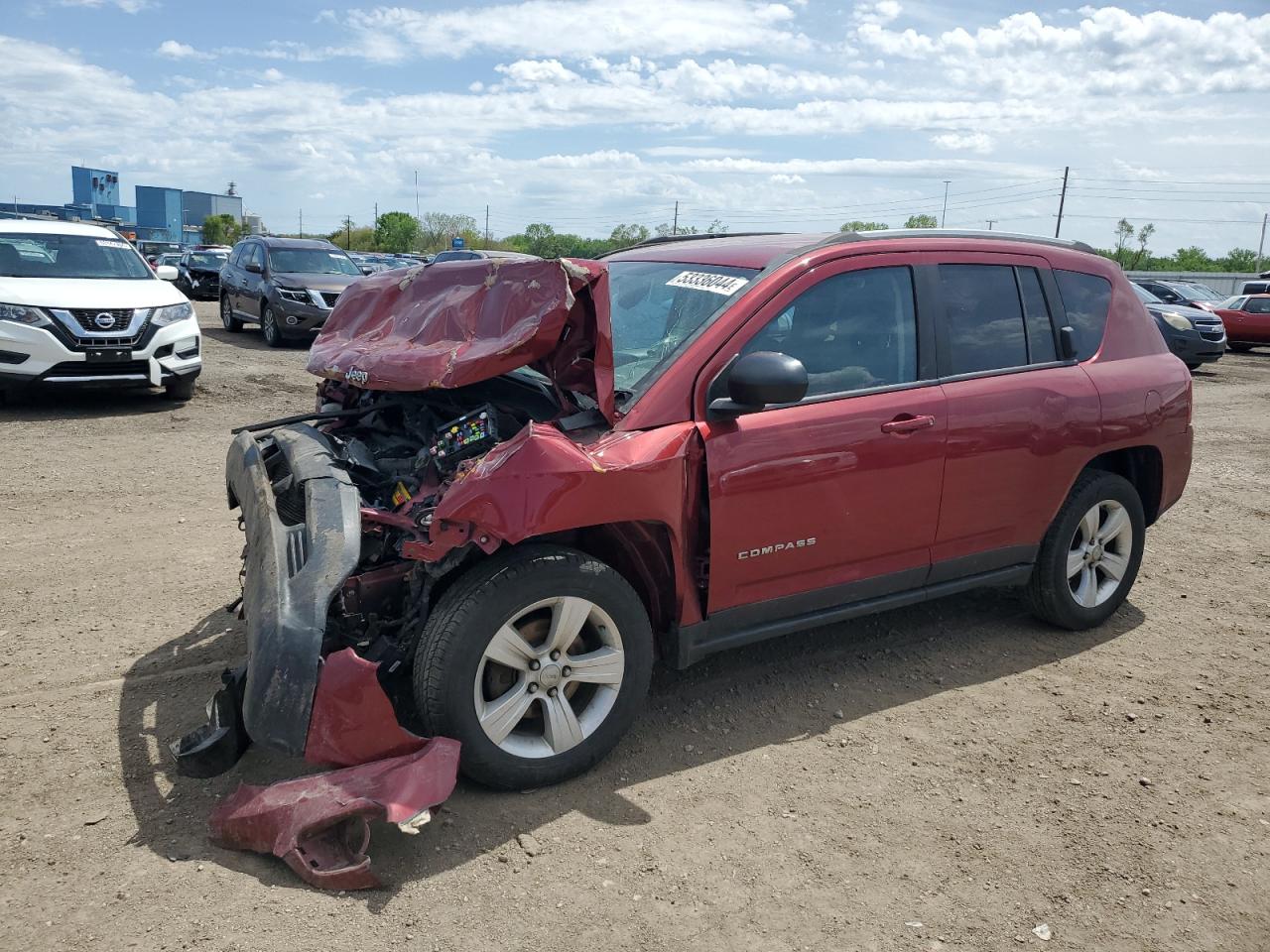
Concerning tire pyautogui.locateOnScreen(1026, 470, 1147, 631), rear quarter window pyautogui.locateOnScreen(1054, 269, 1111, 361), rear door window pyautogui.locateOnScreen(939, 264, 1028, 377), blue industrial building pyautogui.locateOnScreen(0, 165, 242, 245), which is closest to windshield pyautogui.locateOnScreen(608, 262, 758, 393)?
rear door window pyautogui.locateOnScreen(939, 264, 1028, 377)

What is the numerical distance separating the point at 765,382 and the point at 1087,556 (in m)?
2.49

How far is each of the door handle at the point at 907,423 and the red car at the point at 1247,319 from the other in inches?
932

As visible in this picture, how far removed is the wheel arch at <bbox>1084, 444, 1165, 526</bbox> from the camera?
5051 millimetres

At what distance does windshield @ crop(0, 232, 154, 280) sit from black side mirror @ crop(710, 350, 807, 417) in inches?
362

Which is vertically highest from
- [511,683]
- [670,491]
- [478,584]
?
[670,491]

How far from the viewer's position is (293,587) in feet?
10.1

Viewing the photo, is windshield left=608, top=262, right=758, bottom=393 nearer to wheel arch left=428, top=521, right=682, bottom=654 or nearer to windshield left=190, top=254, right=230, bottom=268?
wheel arch left=428, top=521, right=682, bottom=654

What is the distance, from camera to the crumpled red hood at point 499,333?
11.6 feet

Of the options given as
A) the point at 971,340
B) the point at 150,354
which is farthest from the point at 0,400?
the point at 971,340

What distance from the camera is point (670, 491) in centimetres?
346

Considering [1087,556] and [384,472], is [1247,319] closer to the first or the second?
[1087,556]

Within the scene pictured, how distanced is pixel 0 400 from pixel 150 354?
6.02 feet

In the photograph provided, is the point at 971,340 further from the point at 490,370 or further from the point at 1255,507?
the point at 1255,507

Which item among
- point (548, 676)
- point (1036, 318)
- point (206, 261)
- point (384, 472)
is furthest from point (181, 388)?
point (206, 261)
